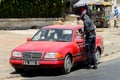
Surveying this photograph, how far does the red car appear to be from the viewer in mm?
13398

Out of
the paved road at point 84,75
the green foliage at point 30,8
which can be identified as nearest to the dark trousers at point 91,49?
the paved road at point 84,75

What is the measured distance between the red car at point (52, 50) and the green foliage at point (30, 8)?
1682 centimetres

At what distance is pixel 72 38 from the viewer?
14680 millimetres

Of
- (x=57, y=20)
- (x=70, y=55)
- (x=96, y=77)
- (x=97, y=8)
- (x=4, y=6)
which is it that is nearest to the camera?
(x=96, y=77)

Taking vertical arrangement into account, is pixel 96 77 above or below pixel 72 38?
below

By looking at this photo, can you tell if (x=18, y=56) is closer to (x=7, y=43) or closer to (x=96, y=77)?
(x=96, y=77)

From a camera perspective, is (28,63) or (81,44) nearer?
(28,63)

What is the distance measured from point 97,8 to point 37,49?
27756 millimetres

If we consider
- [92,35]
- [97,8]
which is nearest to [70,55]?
[92,35]

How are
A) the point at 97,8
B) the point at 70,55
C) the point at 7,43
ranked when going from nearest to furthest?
the point at 70,55 < the point at 7,43 < the point at 97,8

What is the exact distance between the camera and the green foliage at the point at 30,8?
31.7 metres

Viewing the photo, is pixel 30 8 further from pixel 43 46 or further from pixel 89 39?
pixel 43 46

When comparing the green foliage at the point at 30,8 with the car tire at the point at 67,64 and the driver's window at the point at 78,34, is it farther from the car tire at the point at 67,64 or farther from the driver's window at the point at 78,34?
the car tire at the point at 67,64

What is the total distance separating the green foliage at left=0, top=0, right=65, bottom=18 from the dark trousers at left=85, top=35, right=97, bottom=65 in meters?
17.1
